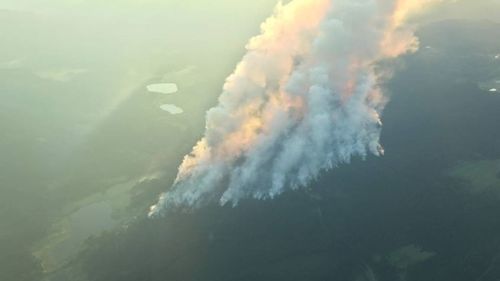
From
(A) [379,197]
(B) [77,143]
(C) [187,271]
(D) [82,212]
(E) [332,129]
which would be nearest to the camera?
(C) [187,271]

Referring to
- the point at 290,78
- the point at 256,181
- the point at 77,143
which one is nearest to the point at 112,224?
the point at 256,181

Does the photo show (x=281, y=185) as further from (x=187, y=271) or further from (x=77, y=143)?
(x=77, y=143)

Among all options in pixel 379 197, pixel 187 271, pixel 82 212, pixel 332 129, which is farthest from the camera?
pixel 332 129

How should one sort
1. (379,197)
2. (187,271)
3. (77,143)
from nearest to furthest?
1. (187,271)
2. (379,197)
3. (77,143)

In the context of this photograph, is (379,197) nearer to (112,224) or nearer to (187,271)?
(187,271)

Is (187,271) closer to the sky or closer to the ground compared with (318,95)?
closer to the ground

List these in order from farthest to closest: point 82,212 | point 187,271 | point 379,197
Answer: point 82,212 → point 379,197 → point 187,271

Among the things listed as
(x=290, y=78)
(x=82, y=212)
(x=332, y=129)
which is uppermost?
(x=290, y=78)

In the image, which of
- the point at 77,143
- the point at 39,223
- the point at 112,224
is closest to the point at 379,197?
the point at 112,224

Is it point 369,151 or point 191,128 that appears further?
point 191,128
